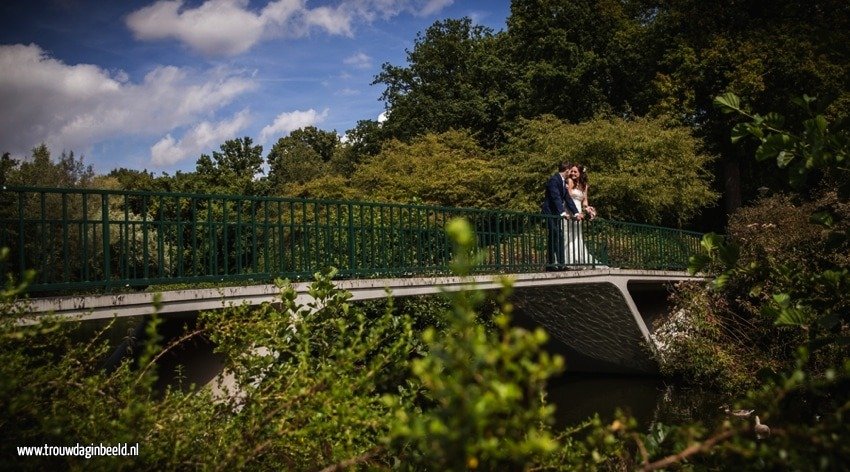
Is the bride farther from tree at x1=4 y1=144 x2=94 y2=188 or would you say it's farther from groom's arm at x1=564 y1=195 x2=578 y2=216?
tree at x1=4 y1=144 x2=94 y2=188

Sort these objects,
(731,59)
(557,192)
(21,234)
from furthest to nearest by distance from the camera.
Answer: (731,59)
(557,192)
(21,234)

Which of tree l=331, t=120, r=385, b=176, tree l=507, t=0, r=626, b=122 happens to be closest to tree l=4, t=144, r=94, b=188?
tree l=331, t=120, r=385, b=176

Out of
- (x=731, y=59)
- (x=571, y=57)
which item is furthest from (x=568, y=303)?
(x=571, y=57)

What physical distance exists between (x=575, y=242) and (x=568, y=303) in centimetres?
175

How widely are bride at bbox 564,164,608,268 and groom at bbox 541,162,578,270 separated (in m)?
0.11

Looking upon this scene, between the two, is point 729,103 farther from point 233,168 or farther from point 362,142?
point 233,168

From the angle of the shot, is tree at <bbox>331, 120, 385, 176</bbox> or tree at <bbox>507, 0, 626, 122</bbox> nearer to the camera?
tree at <bbox>507, 0, 626, 122</bbox>

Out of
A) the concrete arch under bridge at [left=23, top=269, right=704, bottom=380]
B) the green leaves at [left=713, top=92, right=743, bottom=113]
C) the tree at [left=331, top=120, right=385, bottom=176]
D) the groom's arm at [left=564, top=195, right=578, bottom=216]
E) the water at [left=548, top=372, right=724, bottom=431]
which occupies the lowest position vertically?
the water at [left=548, top=372, right=724, bottom=431]

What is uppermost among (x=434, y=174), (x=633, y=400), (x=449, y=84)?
(x=449, y=84)

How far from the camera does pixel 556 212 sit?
40.3ft

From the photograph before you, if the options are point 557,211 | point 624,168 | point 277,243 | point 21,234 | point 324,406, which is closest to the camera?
point 324,406

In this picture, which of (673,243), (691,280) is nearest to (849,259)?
(691,280)

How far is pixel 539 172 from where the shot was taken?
22406mm

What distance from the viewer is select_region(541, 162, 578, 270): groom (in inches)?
476
